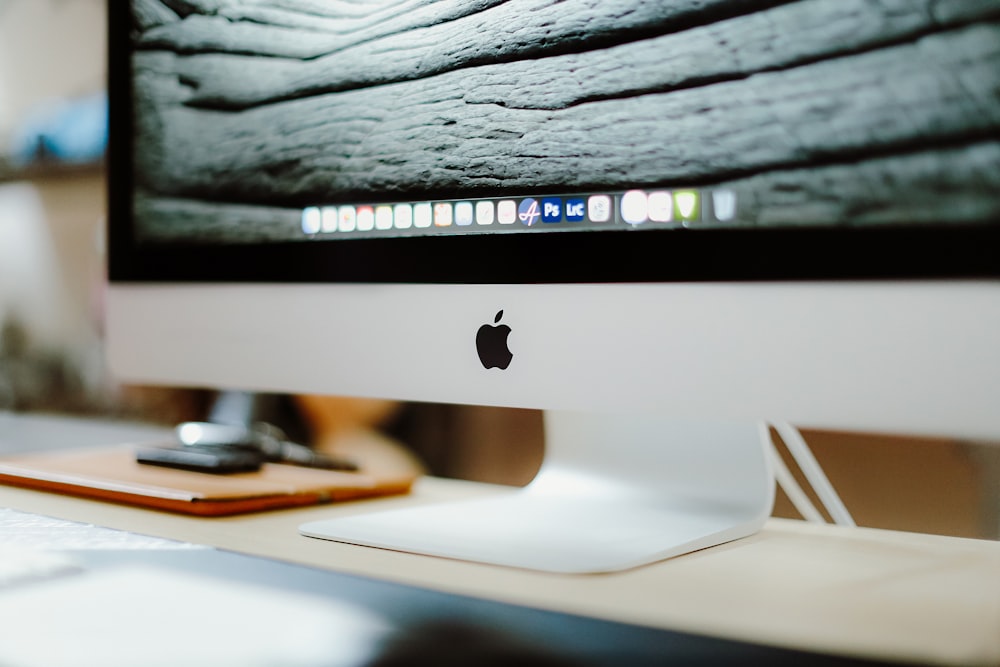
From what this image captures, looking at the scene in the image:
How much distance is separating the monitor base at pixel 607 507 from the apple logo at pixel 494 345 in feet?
0.36

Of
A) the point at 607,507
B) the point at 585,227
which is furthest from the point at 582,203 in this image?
the point at 607,507

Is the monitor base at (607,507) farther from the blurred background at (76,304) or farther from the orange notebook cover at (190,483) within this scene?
the blurred background at (76,304)

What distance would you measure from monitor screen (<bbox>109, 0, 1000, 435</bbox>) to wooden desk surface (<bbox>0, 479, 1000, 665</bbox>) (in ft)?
0.31

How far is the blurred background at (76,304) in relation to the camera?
1037 mm

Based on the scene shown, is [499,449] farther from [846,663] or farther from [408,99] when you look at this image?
[846,663]

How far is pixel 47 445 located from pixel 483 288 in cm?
66

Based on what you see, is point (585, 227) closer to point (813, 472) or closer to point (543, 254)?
point (543, 254)

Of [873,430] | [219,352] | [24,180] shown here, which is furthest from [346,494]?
[24,180]

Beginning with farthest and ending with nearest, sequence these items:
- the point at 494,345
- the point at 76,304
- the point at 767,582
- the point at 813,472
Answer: the point at 76,304 < the point at 813,472 < the point at 494,345 < the point at 767,582

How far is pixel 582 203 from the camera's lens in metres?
0.56

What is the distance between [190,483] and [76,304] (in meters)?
0.92

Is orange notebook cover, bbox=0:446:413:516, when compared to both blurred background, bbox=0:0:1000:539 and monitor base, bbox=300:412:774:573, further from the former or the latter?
blurred background, bbox=0:0:1000:539

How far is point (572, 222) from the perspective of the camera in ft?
1.84

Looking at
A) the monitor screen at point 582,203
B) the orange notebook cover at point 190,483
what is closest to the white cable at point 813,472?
the monitor screen at point 582,203
